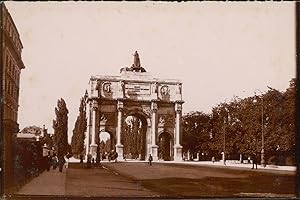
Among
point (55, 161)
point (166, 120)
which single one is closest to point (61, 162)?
point (55, 161)

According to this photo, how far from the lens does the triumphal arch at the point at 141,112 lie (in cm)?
351

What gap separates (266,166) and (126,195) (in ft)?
3.67

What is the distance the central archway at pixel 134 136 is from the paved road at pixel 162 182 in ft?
0.26

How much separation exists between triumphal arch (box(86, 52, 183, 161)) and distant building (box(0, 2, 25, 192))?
1.86ft

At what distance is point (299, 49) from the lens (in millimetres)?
3312

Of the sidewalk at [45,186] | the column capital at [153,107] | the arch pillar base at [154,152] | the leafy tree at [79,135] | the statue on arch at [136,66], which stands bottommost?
the sidewalk at [45,186]

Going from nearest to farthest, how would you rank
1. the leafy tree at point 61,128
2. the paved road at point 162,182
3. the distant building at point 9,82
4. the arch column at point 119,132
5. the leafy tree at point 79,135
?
1. the distant building at point 9,82
2. the paved road at point 162,182
3. the leafy tree at point 61,128
4. the leafy tree at point 79,135
5. the arch column at point 119,132

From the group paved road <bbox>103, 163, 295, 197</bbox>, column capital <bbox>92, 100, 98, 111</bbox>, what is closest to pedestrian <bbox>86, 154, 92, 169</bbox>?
paved road <bbox>103, 163, 295, 197</bbox>

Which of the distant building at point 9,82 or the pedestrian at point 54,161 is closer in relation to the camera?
the distant building at point 9,82

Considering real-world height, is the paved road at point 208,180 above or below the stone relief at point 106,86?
below

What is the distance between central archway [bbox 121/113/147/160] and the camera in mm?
3512

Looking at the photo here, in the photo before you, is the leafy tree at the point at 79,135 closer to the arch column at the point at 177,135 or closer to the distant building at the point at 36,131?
the distant building at the point at 36,131

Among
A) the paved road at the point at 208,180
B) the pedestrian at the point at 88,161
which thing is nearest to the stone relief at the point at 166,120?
the paved road at the point at 208,180

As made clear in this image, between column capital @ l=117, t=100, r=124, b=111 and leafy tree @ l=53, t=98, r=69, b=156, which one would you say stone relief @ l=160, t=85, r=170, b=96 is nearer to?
column capital @ l=117, t=100, r=124, b=111
